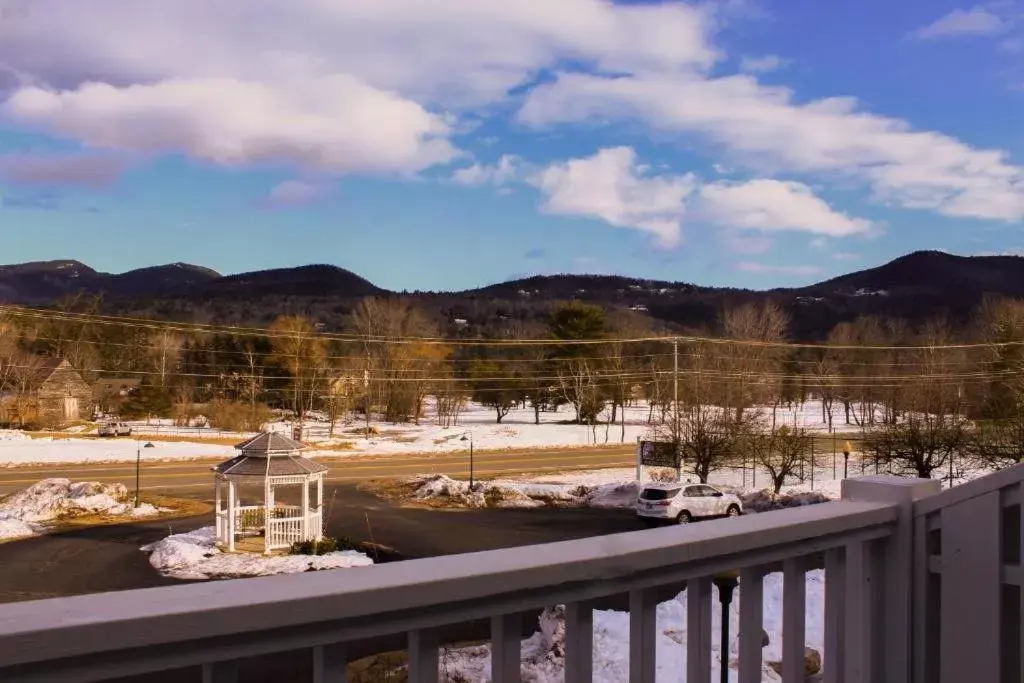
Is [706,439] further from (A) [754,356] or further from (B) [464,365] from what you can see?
(B) [464,365]

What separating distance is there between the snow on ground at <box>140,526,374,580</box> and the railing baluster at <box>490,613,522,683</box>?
46.6 feet

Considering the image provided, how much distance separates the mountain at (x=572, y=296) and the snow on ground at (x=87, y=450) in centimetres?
3768

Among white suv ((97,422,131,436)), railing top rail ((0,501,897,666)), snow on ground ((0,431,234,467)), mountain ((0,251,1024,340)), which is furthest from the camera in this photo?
mountain ((0,251,1024,340))

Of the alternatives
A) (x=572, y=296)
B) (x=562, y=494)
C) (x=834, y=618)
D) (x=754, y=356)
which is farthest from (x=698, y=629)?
(x=572, y=296)

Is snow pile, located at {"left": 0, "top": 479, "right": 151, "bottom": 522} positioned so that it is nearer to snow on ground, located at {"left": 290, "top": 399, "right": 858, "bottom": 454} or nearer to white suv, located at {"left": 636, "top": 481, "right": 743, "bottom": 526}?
white suv, located at {"left": 636, "top": 481, "right": 743, "bottom": 526}

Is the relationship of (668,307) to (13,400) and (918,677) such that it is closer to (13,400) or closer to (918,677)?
(13,400)

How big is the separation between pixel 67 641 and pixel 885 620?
197 centimetres


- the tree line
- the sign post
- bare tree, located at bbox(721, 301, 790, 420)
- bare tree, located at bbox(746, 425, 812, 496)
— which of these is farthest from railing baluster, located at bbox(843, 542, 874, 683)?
the tree line

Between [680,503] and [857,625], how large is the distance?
18585 mm

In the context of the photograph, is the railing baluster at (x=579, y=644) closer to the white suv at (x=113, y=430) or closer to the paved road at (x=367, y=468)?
the paved road at (x=367, y=468)

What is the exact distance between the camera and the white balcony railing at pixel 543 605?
3.18ft

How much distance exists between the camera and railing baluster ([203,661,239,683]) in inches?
42.6

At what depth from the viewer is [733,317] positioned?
58.2 m

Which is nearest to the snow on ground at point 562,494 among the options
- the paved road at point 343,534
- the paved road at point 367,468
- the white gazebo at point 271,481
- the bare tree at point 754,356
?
the paved road at point 343,534
